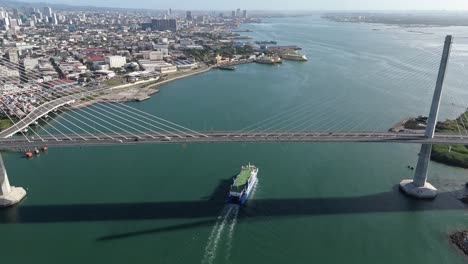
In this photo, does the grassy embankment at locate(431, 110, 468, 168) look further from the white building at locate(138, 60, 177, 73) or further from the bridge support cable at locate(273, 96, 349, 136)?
the white building at locate(138, 60, 177, 73)

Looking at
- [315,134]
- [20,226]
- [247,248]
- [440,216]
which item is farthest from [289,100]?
[20,226]

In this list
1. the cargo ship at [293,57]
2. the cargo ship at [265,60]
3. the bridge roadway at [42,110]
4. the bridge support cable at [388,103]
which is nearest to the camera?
the bridge roadway at [42,110]

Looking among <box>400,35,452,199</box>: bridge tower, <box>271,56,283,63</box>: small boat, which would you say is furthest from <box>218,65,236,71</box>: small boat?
<box>400,35,452,199</box>: bridge tower

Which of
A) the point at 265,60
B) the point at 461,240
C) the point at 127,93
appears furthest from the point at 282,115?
the point at 265,60

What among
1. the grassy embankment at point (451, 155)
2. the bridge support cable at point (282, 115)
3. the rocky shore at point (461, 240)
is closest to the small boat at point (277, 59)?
the bridge support cable at point (282, 115)

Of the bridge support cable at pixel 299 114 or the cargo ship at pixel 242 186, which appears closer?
the cargo ship at pixel 242 186

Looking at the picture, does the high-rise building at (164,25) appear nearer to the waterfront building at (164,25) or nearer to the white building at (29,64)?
the waterfront building at (164,25)

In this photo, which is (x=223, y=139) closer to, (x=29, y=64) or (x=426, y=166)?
(x=426, y=166)
